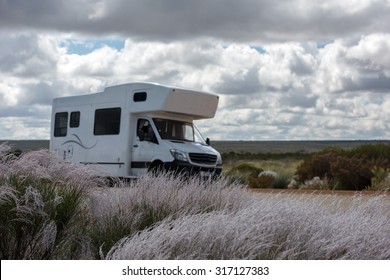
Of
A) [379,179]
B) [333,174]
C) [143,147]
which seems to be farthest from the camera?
[333,174]

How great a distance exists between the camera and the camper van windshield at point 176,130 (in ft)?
63.8

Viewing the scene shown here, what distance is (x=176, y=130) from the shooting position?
780 inches

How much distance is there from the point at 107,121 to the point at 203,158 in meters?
3.60

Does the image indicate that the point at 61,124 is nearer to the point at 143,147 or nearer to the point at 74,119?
the point at 74,119

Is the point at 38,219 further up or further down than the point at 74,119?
further down

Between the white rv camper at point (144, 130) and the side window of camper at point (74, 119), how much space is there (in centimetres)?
16

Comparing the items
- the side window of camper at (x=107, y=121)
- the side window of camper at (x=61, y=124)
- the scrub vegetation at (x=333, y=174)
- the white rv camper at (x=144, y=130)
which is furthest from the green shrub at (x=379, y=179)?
the side window of camper at (x=61, y=124)

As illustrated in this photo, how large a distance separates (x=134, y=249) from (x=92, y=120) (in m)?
15.6

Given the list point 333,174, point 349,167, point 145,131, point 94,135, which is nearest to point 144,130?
point 145,131

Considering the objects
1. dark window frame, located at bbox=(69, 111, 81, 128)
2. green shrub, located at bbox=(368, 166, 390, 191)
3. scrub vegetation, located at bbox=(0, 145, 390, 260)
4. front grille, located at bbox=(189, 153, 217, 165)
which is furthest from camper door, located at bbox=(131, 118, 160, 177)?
scrub vegetation, located at bbox=(0, 145, 390, 260)

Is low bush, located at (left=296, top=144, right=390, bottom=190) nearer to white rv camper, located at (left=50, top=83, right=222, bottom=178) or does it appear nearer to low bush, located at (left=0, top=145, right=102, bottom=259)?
white rv camper, located at (left=50, top=83, right=222, bottom=178)

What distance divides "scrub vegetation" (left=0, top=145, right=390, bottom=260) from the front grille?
8406mm

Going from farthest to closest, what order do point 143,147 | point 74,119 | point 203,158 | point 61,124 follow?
point 61,124 < point 74,119 < point 143,147 < point 203,158

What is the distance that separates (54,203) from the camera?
796 centimetres
